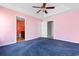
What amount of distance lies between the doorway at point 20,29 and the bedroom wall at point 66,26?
44 cm

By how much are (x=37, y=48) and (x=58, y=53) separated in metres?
0.36

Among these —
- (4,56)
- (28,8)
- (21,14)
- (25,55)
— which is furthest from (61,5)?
(4,56)

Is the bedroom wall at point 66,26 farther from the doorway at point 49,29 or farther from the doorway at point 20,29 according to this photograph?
the doorway at point 20,29

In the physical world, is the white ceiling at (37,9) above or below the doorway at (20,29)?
above

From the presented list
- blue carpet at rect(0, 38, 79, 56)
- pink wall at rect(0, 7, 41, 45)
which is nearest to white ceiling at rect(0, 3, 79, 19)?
pink wall at rect(0, 7, 41, 45)

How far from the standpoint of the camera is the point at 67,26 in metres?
1.75

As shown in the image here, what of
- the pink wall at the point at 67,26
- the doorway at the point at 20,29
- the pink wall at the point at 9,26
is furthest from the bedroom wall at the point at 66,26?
the doorway at the point at 20,29

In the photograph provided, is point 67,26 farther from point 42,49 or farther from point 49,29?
point 42,49

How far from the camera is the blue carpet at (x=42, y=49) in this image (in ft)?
5.33

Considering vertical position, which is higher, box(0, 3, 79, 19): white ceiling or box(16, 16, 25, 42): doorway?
box(0, 3, 79, 19): white ceiling

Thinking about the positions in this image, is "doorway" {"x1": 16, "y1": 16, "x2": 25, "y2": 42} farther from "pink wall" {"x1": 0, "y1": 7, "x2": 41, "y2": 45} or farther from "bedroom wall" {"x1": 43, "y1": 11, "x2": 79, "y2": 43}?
"bedroom wall" {"x1": 43, "y1": 11, "x2": 79, "y2": 43}

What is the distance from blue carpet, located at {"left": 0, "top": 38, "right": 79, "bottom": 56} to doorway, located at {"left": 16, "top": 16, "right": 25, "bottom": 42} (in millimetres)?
88

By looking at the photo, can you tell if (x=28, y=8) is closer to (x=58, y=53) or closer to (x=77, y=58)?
(x=58, y=53)

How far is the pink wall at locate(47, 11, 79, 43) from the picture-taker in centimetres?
166
